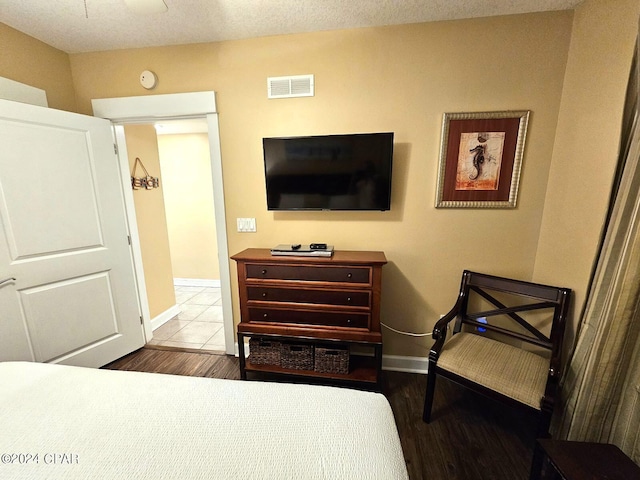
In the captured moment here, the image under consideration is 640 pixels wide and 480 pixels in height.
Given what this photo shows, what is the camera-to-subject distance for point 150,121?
7.00 ft

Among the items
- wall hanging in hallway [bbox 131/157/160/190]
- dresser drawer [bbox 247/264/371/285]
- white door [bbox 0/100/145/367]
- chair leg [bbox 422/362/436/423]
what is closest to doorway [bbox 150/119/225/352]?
wall hanging in hallway [bbox 131/157/160/190]

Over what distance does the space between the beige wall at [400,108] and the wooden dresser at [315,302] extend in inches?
13.5

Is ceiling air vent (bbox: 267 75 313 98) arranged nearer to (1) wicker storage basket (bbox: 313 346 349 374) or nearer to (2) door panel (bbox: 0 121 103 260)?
(2) door panel (bbox: 0 121 103 260)

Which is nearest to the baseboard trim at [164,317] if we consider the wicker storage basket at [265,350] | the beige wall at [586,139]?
the wicker storage basket at [265,350]

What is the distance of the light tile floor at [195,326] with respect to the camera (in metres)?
2.60

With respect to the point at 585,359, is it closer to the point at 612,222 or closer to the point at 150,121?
the point at 612,222

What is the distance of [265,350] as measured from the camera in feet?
6.41

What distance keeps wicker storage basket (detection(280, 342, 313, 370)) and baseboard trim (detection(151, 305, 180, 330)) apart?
70.2 inches

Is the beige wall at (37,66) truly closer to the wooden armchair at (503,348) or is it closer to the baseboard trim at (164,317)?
the baseboard trim at (164,317)

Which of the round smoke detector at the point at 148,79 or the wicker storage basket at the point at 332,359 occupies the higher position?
the round smoke detector at the point at 148,79

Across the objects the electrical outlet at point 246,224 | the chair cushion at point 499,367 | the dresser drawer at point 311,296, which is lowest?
the chair cushion at point 499,367

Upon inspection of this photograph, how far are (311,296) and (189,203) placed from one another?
10.2 feet

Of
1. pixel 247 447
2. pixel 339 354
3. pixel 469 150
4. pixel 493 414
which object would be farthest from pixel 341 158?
pixel 493 414

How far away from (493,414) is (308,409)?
1.57m
